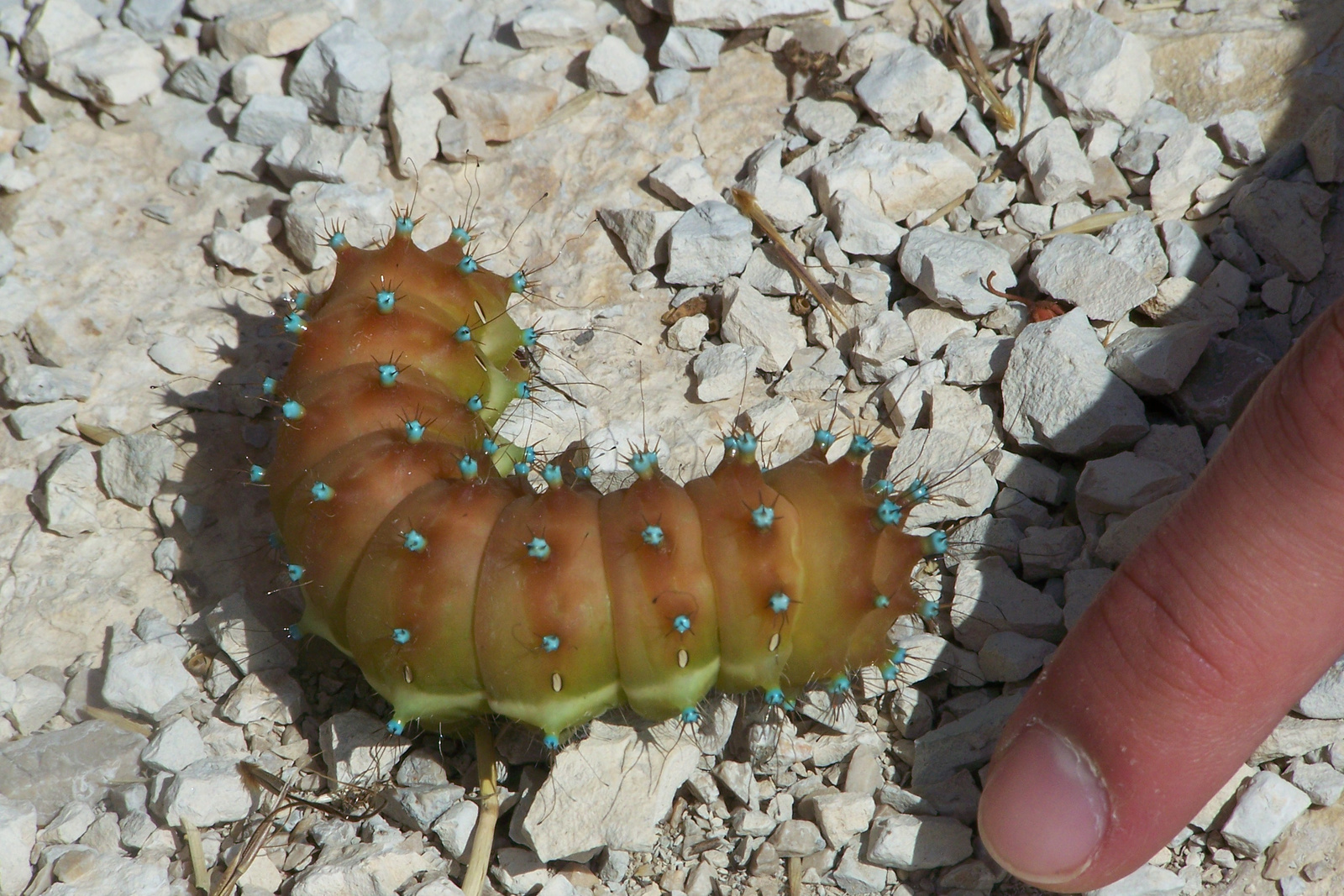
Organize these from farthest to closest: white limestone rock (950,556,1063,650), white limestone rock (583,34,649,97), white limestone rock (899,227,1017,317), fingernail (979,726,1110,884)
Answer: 1. white limestone rock (583,34,649,97)
2. white limestone rock (899,227,1017,317)
3. white limestone rock (950,556,1063,650)
4. fingernail (979,726,1110,884)

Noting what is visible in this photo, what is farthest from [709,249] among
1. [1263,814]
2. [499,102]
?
[1263,814]

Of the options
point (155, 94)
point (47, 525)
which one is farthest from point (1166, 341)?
point (155, 94)

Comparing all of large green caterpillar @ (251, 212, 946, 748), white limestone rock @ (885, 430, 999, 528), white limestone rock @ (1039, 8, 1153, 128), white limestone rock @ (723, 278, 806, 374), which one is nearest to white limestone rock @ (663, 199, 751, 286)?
white limestone rock @ (723, 278, 806, 374)

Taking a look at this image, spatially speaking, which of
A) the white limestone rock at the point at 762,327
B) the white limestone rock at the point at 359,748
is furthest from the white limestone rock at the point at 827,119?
the white limestone rock at the point at 359,748

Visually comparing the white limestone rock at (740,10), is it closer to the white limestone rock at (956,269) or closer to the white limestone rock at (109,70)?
→ the white limestone rock at (956,269)

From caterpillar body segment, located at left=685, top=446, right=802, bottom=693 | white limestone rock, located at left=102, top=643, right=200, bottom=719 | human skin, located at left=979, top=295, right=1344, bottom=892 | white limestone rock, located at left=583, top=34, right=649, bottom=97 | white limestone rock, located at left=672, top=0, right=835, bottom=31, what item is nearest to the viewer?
human skin, located at left=979, top=295, right=1344, bottom=892

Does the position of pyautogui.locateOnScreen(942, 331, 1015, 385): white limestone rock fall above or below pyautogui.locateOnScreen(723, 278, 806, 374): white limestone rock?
above

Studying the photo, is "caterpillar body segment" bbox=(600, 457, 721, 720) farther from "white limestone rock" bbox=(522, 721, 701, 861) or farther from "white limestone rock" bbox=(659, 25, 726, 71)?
"white limestone rock" bbox=(659, 25, 726, 71)

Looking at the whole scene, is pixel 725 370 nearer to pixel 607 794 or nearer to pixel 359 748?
pixel 607 794

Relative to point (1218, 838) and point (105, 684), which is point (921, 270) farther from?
point (105, 684)
